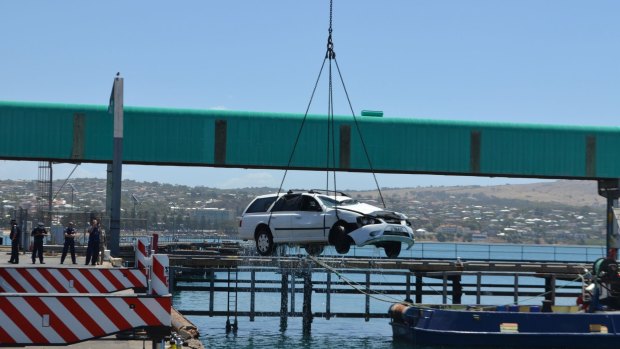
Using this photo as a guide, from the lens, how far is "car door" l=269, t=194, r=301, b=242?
86.4 feet

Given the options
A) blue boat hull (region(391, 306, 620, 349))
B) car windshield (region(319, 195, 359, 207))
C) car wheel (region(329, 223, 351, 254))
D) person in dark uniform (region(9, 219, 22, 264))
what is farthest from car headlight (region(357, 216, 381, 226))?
person in dark uniform (region(9, 219, 22, 264))

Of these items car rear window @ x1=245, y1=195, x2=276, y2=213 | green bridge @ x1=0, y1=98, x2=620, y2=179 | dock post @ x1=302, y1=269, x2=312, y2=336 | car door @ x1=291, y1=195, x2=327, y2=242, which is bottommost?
dock post @ x1=302, y1=269, x2=312, y2=336

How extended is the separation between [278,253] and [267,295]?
109 ft

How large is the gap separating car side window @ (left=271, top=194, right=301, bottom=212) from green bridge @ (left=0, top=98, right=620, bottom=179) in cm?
1069

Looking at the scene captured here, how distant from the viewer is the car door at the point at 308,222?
2545cm

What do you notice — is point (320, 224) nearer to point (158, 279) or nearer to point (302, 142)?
point (302, 142)

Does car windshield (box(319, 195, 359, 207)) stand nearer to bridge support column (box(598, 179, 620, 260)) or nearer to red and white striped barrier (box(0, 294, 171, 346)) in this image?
red and white striped barrier (box(0, 294, 171, 346))

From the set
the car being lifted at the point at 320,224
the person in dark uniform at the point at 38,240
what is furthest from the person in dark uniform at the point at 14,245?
the car being lifted at the point at 320,224

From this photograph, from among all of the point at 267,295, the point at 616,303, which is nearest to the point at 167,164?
the point at 616,303

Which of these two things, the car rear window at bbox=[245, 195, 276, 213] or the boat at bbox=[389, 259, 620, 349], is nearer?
the car rear window at bbox=[245, 195, 276, 213]

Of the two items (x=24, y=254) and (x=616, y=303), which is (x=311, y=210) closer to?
(x=616, y=303)

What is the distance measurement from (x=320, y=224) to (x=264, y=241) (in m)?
2.54

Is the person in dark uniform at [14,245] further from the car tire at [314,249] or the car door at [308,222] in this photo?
the car tire at [314,249]

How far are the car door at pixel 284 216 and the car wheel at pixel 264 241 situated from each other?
0.87 ft
